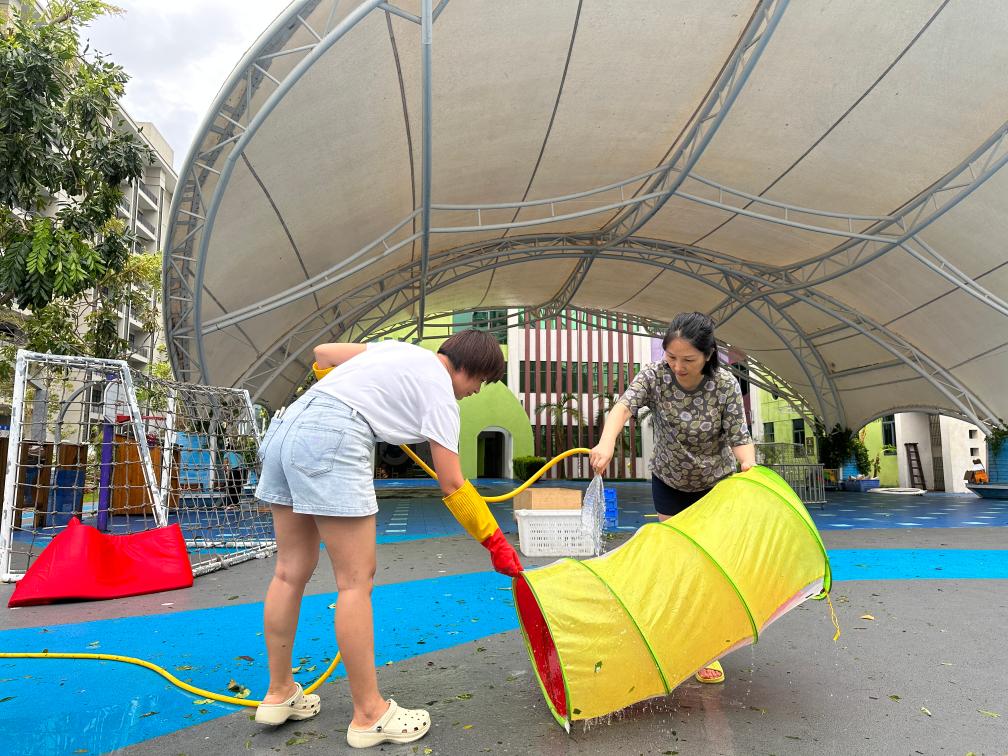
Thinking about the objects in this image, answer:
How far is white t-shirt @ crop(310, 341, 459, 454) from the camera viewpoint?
2289 mm

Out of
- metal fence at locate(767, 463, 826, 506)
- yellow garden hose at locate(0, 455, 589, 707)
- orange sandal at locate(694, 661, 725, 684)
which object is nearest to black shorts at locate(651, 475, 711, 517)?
yellow garden hose at locate(0, 455, 589, 707)

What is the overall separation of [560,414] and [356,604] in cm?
4194

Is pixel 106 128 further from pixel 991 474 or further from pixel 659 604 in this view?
pixel 991 474

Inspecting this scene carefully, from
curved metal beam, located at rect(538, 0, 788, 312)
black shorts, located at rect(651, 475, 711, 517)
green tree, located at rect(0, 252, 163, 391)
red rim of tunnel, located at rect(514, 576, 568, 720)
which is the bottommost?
red rim of tunnel, located at rect(514, 576, 568, 720)

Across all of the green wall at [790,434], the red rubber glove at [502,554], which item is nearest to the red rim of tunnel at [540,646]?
the red rubber glove at [502,554]

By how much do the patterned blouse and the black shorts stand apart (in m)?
0.05

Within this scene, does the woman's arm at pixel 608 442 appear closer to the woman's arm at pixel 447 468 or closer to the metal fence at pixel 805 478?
the woman's arm at pixel 447 468

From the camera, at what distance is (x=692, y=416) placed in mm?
3123

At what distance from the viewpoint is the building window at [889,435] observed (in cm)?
2984

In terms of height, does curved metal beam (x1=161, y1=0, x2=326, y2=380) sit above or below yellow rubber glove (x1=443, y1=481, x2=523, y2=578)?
above

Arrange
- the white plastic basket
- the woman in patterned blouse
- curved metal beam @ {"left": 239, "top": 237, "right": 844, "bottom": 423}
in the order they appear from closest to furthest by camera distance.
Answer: the woman in patterned blouse → the white plastic basket → curved metal beam @ {"left": 239, "top": 237, "right": 844, "bottom": 423}

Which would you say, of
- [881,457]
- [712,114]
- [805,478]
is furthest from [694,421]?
[881,457]

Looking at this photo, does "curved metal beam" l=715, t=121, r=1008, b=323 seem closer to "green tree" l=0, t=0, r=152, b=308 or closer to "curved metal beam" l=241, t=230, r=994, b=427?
"curved metal beam" l=241, t=230, r=994, b=427

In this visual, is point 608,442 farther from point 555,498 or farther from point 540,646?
point 555,498
